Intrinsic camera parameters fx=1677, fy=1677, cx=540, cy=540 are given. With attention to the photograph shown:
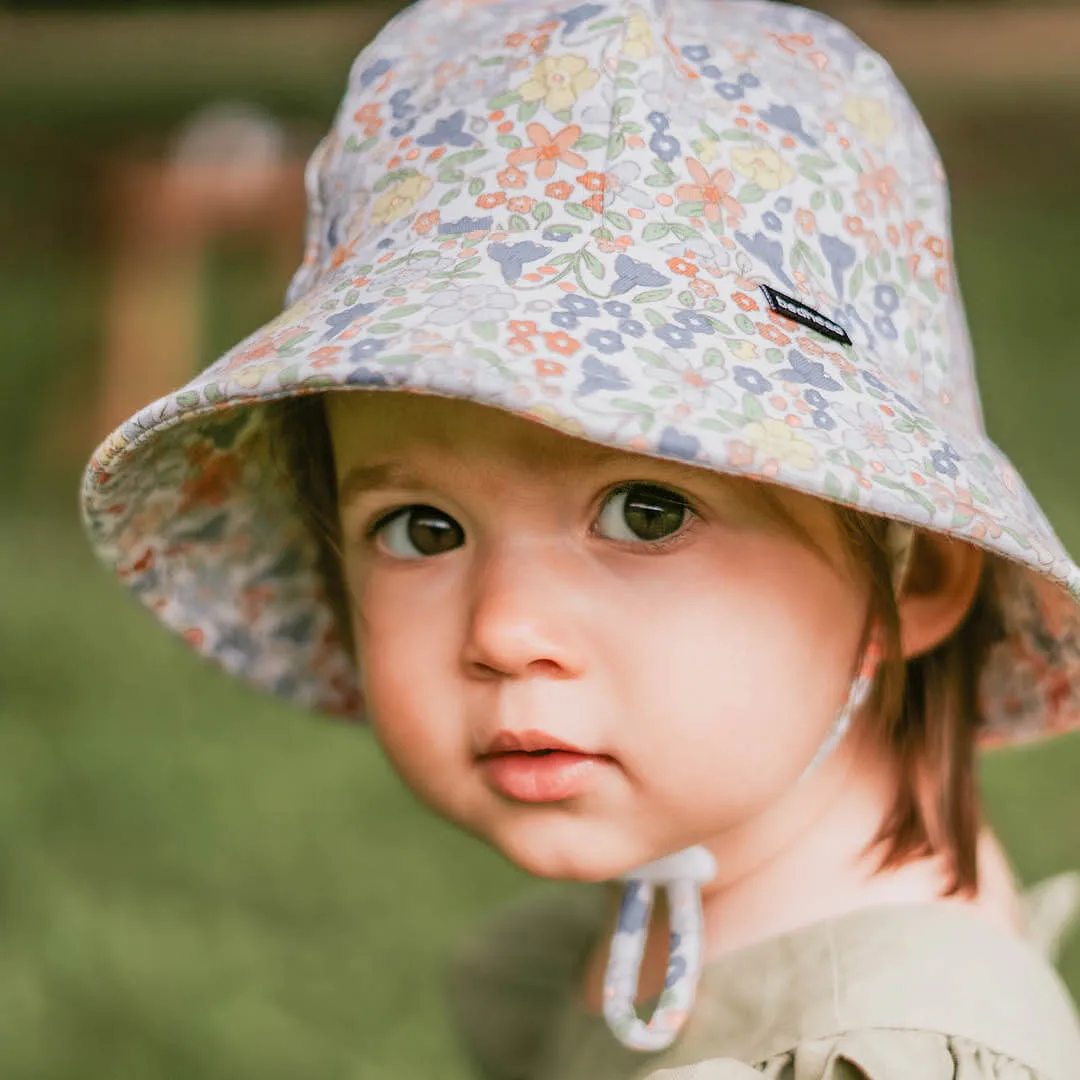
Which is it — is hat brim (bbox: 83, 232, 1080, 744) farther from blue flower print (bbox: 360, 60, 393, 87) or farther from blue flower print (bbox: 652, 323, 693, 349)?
blue flower print (bbox: 360, 60, 393, 87)

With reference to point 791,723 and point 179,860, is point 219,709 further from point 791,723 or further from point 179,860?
point 791,723

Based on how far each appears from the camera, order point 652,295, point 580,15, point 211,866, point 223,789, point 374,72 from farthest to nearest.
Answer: point 223,789 < point 211,866 < point 374,72 < point 580,15 < point 652,295

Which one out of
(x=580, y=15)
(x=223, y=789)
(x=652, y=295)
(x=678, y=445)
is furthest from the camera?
(x=223, y=789)

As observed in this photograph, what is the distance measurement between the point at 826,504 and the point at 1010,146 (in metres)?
3.70

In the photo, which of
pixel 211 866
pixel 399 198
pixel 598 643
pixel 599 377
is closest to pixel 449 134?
pixel 399 198

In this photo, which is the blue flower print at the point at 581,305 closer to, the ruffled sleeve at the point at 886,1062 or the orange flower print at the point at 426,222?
→ the orange flower print at the point at 426,222

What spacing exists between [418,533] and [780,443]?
305mm

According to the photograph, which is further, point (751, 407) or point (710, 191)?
point (710, 191)

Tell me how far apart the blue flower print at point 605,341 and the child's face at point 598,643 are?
0.08 m

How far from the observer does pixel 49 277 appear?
5.17 m

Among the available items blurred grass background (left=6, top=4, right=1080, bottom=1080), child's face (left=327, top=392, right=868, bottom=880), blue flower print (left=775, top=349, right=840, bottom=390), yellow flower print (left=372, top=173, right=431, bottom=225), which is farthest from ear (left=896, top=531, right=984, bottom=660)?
blurred grass background (left=6, top=4, right=1080, bottom=1080)

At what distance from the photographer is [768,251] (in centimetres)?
112

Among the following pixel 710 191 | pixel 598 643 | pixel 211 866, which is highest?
pixel 710 191

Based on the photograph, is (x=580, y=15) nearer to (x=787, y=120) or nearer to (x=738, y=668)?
(x=787, y=120)
